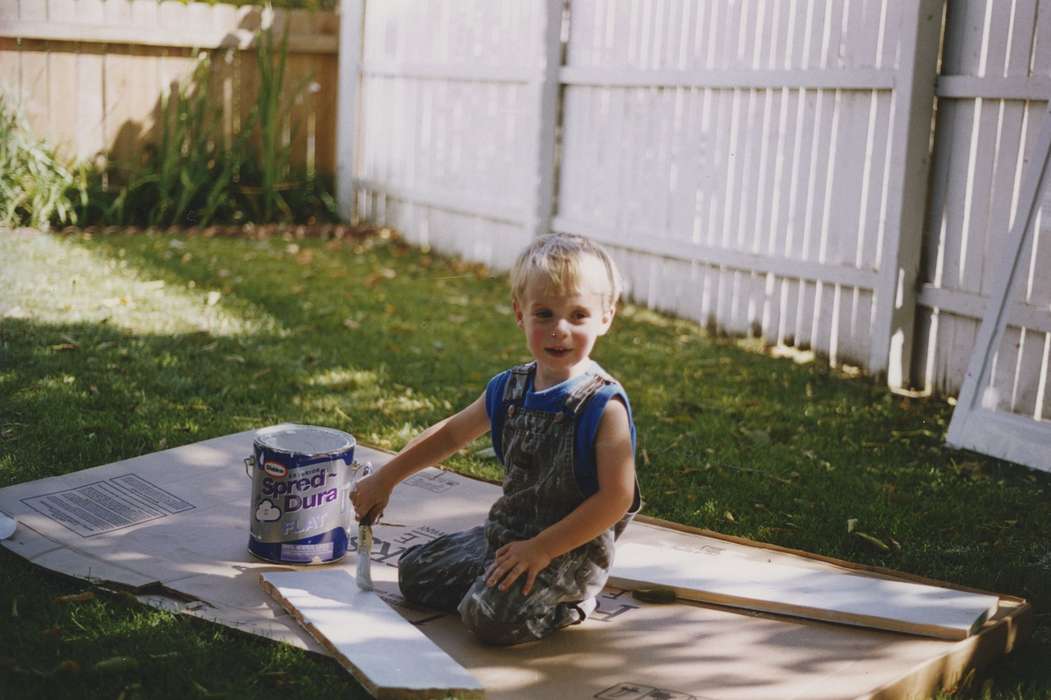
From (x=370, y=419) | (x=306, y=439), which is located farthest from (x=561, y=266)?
(x=370, y=419)

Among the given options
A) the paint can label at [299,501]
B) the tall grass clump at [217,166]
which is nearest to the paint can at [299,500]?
the paint can label at [299,501]

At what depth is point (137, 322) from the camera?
5680 mm

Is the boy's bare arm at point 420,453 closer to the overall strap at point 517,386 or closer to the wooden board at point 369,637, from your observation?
the overall strap at point 517,386

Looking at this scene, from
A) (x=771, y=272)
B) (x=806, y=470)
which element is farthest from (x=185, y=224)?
(x=806, y=470)

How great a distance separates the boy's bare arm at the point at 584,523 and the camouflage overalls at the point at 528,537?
75 mm

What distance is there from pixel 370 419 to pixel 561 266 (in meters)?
1.97

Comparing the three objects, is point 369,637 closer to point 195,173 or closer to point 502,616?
point 502,616

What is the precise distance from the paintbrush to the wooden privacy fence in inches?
264

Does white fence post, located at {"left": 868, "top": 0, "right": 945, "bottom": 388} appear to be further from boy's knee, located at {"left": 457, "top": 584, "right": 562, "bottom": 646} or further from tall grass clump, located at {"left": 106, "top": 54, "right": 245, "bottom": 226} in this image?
tall grass clump, located at {"left": 106, "top": 54, "right": 245, "bottom": 226}

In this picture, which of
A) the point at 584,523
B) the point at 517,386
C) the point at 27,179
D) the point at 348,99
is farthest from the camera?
the point at 348,99

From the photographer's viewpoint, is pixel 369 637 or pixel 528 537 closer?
pixel 369 637

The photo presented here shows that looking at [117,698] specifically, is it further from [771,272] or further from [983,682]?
[771,272]

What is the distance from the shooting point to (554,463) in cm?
270

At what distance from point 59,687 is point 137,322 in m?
3.55
